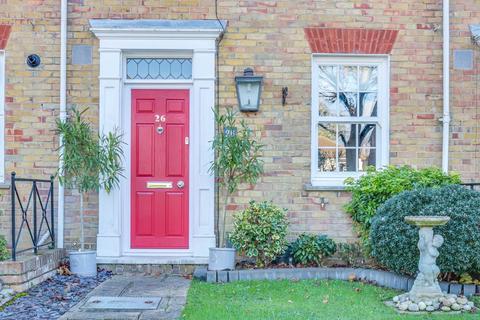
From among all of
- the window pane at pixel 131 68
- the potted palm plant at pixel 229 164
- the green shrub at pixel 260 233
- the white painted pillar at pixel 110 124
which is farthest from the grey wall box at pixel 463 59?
the white painted pillar at pixel 110 124

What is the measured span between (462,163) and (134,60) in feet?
15.1

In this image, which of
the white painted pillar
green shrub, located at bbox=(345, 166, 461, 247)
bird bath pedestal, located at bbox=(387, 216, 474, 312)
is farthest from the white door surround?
bird bath pedestal, located at bbox=(387, 216, 474, 312)

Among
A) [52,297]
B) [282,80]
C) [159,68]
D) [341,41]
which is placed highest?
[341,41]

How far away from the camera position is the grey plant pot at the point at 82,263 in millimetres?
7426

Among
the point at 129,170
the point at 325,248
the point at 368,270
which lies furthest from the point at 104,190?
the point at 368,270

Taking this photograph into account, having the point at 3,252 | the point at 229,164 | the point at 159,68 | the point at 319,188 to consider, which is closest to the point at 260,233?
the point at 229,164

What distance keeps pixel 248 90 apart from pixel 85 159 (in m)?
2.24

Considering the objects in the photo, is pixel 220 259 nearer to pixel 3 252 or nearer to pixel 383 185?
pixel 383 185

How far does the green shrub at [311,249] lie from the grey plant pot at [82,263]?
251 cm

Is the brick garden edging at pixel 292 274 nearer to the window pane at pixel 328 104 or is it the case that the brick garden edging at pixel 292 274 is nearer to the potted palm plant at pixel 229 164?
the potted palm plant at pixel 229 164

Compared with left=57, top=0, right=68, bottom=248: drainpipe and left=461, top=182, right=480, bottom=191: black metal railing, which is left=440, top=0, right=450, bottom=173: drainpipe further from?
left=57, top=0, right=68, bottom=248: drainpipe

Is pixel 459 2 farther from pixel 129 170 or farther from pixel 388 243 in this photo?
pixel 129 170

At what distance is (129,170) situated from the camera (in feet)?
26.3

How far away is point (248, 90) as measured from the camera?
311 inches
